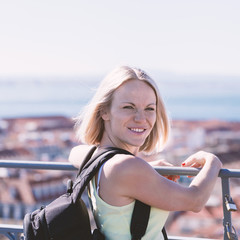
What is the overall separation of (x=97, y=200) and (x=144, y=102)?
0.83 ft

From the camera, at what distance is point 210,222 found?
37.2 meters

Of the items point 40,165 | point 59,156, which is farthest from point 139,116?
point 59,156

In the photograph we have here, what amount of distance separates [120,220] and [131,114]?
247 millimetres

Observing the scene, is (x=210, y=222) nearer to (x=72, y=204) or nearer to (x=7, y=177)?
(x=7, y=177)

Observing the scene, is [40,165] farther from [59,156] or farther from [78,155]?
[59,156]

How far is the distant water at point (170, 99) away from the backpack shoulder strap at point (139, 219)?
320 feet

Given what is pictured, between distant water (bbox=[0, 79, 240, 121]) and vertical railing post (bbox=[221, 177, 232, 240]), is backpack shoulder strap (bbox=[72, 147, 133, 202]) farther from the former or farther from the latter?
distant water (bbox=[0, 79, 240, 121])

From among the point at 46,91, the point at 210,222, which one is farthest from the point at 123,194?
the point at 46,91

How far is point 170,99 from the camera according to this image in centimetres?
11762

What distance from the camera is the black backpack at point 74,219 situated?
94cm

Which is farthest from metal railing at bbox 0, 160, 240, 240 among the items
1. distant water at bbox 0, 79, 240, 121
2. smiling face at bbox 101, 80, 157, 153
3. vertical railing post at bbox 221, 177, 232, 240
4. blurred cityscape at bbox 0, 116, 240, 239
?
distant water at bbox 0, 79, 240, 121

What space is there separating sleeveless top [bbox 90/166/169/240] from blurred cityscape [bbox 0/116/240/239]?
25362 millimetres

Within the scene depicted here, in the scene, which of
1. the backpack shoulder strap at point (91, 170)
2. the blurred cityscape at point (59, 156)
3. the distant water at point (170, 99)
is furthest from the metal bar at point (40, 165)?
the distant water at point (170, 99)

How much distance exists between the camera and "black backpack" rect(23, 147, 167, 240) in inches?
37.0
